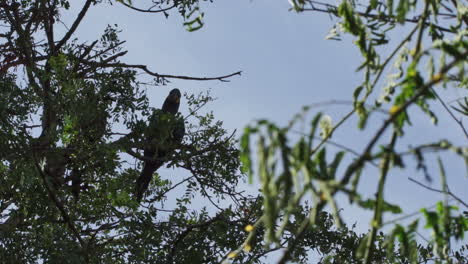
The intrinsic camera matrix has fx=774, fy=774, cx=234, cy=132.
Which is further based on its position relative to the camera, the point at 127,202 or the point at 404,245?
the point at 127,202

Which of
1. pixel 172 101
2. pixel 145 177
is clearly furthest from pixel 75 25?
pixel 172 101

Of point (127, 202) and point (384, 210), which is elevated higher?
point (127, 202)

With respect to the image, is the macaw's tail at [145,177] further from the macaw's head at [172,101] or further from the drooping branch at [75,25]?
the macaw's head at [172,101]

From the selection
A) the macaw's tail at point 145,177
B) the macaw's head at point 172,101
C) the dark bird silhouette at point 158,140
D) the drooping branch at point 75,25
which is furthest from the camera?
the macaw's head at point 172,101

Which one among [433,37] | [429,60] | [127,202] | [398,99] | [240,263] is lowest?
[398,99]

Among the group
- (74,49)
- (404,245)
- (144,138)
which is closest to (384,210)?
(404,245)

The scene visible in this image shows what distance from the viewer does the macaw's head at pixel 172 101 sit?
9094 millimetres

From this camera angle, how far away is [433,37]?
2.31 meters

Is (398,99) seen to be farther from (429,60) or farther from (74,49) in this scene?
(74,49)

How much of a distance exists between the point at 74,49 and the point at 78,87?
3.33 feet

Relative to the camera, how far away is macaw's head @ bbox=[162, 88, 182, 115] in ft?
29.8

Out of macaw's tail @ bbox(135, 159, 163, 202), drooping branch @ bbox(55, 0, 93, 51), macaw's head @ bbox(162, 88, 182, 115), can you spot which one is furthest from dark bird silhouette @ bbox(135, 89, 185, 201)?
macaw's head @ bbox(162, 88, 182, 115)

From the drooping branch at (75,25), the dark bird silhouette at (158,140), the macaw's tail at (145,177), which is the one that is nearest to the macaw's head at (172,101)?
the drooping branch at (75,25)

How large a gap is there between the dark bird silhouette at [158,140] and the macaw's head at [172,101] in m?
2.29
